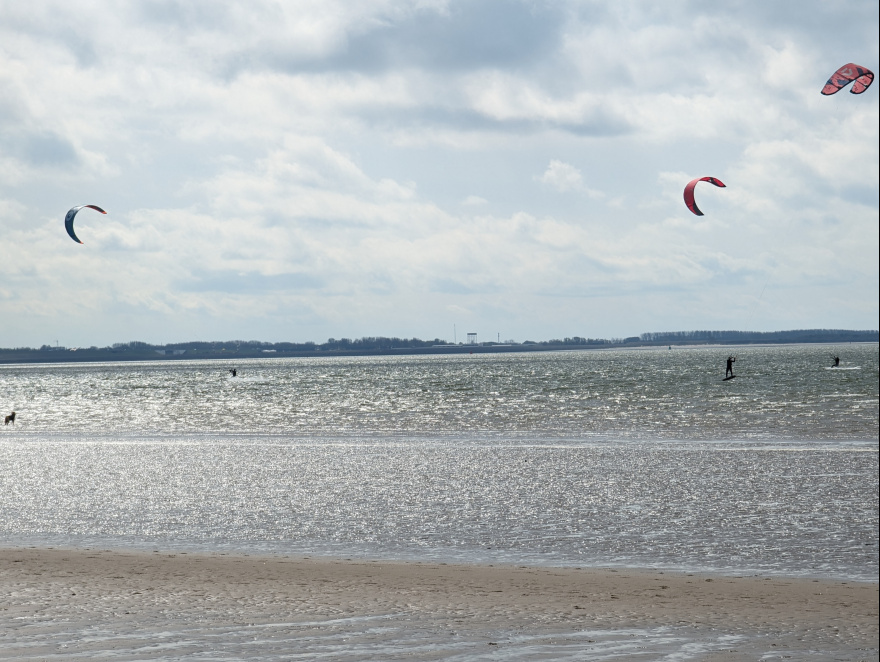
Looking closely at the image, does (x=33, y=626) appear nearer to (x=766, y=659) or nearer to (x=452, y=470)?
(x=766, y=659)

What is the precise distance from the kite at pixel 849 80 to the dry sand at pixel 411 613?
13.6 ft

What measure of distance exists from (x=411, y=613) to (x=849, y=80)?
7.32 meters

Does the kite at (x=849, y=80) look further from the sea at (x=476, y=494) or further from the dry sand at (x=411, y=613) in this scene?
the dry sand at (x=411, y=613)

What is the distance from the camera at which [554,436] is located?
37.3 m

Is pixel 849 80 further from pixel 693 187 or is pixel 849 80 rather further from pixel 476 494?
pixel 476 494

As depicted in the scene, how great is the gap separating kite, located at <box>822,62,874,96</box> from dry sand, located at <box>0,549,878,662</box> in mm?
4134

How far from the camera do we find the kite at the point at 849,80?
4.34m

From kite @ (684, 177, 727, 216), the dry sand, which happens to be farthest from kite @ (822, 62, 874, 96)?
the dry sand

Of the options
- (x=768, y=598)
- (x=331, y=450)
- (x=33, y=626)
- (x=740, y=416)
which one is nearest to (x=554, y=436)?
(x=331, y=450)

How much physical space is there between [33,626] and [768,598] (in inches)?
311

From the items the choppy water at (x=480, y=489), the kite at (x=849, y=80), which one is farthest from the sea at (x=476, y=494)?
the kite at (x=849, y=80)

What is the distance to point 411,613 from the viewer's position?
1050 cm

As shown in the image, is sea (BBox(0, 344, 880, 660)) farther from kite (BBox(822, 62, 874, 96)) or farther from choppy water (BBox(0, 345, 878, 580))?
kite (BBox(822, 62, 874, 96))

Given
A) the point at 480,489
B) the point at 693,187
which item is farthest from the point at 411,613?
the point at 480,489
